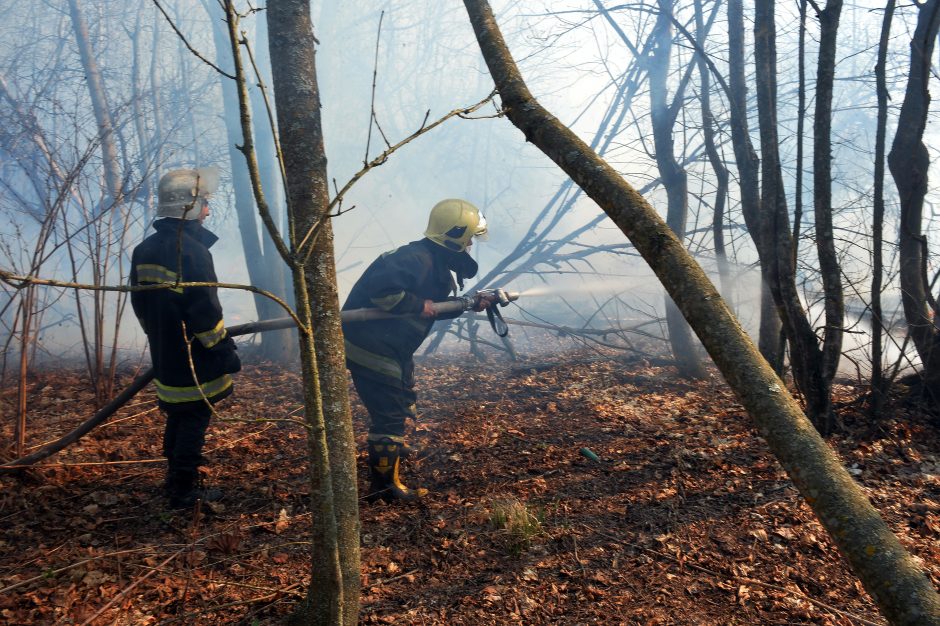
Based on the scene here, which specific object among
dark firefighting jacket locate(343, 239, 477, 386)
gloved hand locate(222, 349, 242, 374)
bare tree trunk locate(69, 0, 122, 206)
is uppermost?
bare tree trunk locate(69, 0, 122, 206)

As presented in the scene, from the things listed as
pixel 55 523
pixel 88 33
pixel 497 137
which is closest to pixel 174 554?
pixel 55 523

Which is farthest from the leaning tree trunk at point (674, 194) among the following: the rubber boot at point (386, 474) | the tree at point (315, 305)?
the tree at point (315, 305)

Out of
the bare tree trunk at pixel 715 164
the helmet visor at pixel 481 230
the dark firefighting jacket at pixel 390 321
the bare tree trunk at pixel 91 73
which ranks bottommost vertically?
Result: the dark firefighting jacket at pixel 390 321

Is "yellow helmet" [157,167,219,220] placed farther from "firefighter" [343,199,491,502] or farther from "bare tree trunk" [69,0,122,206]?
"bare tree trunk" [69,0,122,206]

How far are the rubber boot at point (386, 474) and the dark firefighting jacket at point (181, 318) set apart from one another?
1153 millimetres

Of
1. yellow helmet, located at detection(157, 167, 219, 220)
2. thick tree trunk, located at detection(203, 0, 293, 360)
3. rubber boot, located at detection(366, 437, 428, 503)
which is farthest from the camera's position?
thick tree trunk, located at detection(203, 0, 293, 360)

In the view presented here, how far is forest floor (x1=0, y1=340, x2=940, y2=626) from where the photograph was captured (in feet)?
7.82

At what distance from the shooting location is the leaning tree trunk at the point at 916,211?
395 cm

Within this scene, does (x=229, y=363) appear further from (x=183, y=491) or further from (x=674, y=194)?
(x=674, y=194)

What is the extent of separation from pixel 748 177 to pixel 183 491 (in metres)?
4.89

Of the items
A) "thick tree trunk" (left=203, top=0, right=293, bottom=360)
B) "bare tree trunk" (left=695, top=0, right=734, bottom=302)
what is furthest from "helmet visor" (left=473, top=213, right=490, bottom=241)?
"thick tree trunk" (left=203, top=0, right=293, bottom=360)

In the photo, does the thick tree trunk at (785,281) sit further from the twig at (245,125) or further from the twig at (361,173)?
the twig at (245,125)

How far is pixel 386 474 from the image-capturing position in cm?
384

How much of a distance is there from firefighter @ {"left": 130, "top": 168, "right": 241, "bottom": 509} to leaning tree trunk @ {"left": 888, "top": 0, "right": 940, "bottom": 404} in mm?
4901
